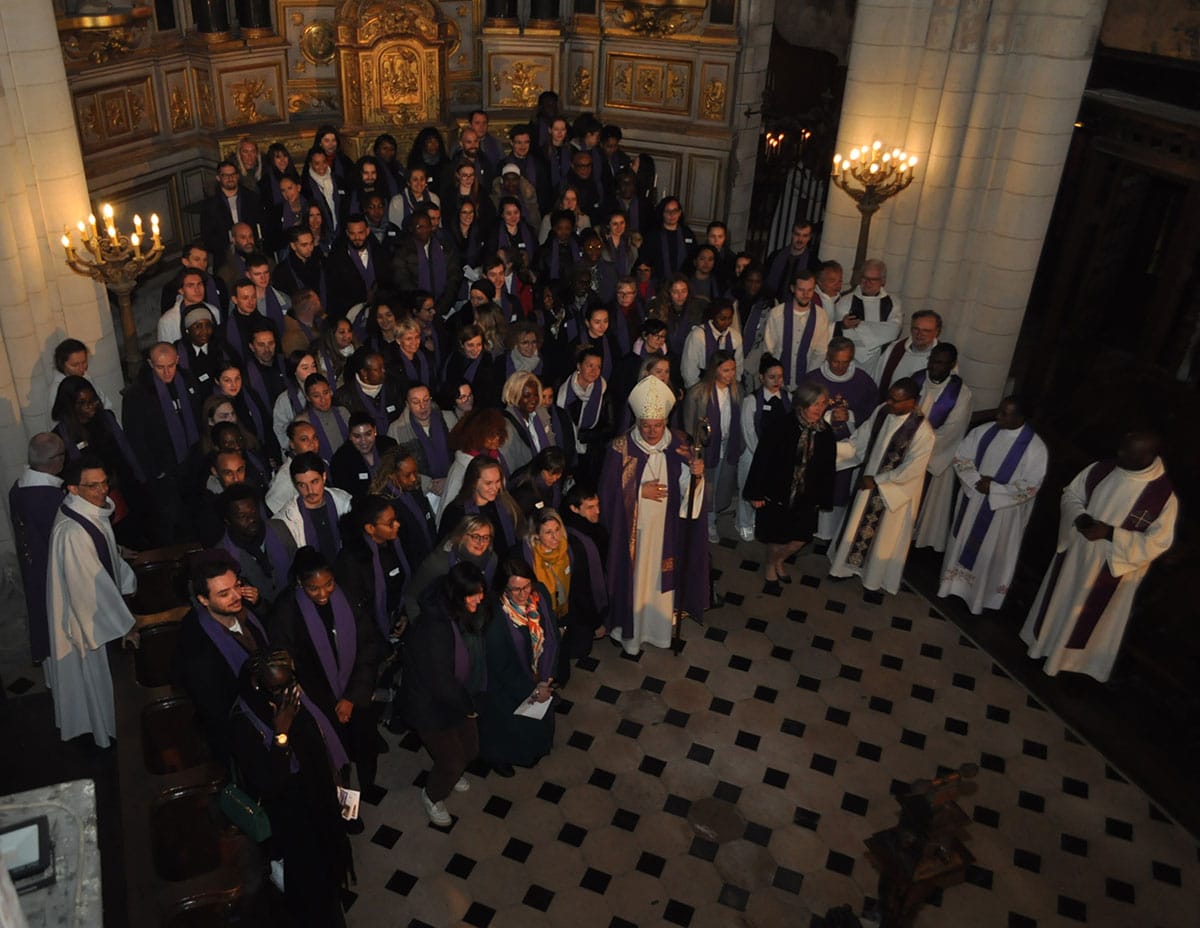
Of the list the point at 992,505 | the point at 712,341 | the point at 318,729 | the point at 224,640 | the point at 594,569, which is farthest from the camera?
the point at 712,341

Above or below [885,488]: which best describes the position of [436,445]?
above

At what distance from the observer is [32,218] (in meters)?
7.93

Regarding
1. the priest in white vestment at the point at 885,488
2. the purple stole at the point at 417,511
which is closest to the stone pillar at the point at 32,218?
the purple stole at the point at 417,511

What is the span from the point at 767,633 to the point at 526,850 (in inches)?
116

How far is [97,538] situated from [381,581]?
5.97ft

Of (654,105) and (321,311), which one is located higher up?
(654,105)

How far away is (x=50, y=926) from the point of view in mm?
3023

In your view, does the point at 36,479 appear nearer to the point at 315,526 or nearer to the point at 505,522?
the point at 315,526

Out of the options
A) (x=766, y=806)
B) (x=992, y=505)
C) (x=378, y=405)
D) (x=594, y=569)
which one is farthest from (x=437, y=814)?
(x=992, y=505)

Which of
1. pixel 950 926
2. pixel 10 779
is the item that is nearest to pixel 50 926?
pixel 10 779

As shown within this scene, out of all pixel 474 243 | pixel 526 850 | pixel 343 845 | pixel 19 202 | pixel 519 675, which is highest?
pixel 19 202

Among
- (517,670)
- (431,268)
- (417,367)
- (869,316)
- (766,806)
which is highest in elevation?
(431,268)

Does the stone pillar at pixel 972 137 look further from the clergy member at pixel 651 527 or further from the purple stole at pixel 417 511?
the purple stole at pixel 417 511

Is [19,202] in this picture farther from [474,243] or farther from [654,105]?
[654,105]
